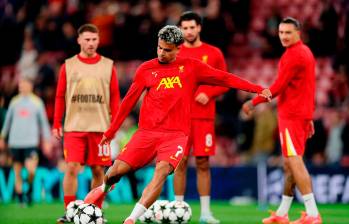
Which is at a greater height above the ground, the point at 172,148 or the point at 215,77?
the point at 215,77

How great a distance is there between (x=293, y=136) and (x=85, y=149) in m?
2.91

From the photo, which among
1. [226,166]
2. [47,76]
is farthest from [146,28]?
[226,166]

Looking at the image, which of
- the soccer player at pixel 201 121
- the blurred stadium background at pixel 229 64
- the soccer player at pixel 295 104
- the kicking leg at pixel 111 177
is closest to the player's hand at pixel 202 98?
the soccer player at pixel 201 121

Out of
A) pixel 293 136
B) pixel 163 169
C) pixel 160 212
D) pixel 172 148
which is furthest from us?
pixel 293 136

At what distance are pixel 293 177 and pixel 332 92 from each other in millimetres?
8467

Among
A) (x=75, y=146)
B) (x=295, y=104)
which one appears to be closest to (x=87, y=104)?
(x=75, y=146)

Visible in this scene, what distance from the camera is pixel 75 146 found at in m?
13.1

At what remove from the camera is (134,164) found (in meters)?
11.3

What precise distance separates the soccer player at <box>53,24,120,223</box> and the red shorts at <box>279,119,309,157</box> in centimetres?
238

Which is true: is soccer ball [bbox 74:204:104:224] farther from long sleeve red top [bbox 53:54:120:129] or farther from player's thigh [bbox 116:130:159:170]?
long sleeve red top [bbox 53:54:120:129]

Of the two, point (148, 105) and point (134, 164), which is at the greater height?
point (148, 105)

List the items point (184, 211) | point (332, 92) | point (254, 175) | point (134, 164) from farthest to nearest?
point (332, 92) < point (254, 175) < point (184, 211) < point (134, 164)

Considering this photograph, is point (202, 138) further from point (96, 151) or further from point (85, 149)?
point (85, 149)

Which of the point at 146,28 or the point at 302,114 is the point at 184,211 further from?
the point at 146,28
